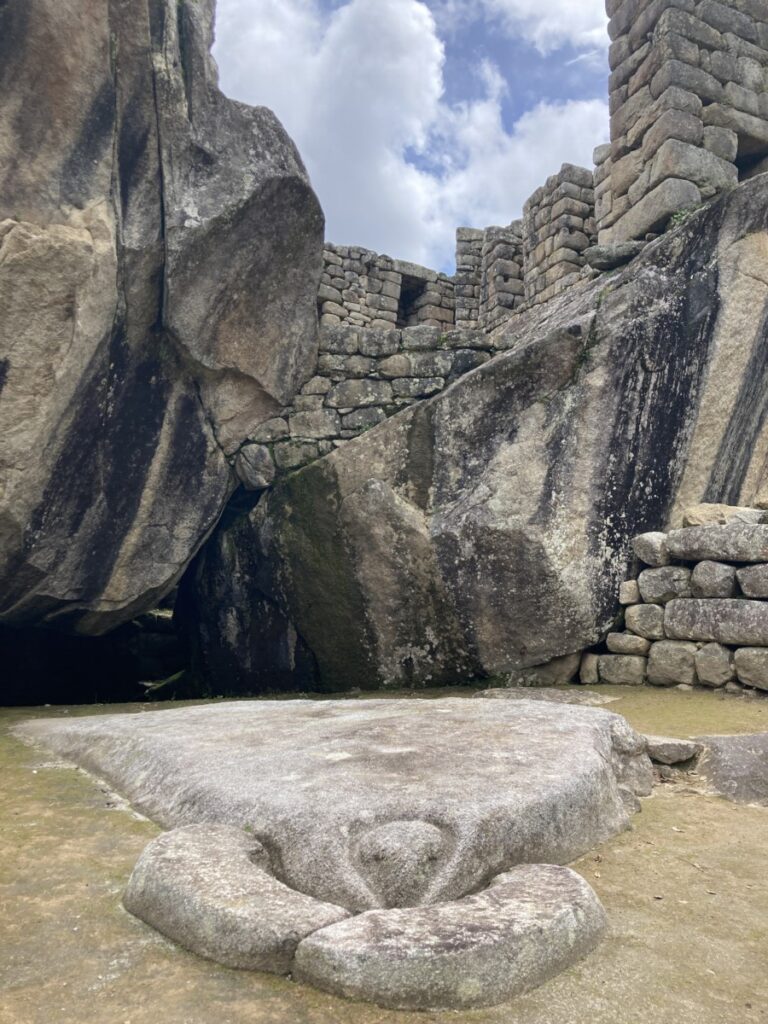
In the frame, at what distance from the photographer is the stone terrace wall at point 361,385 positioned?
323 inches

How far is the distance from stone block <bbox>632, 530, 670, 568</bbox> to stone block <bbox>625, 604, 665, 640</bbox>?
39cm

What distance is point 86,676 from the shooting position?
10672 mm

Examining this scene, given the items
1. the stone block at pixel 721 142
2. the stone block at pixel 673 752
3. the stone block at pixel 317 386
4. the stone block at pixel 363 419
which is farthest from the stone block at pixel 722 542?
the stone block at pixel 721 142

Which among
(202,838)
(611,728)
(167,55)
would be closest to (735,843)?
(611,728)

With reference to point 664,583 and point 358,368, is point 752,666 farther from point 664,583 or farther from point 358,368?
point 358,368

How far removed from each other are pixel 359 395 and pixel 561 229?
13.8 feet

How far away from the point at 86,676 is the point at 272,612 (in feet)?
12.5

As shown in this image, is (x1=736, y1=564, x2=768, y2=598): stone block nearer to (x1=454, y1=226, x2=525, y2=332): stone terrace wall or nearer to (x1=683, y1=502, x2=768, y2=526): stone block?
(x1=683, y1=502, x2=768, y2=526): stone block

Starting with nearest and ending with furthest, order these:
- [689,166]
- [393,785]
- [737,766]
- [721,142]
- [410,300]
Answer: [393,785] → [737,766] → [689,166] → [721,142] → [410,300]

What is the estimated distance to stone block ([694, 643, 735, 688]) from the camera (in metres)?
A: 6.25

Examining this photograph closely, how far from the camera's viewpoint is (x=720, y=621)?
6.33m

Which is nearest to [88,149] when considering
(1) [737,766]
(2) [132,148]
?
(2) [132,148]

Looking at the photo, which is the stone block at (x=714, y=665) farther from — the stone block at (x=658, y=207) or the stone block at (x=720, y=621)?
the stone block at (x=658, y=207)

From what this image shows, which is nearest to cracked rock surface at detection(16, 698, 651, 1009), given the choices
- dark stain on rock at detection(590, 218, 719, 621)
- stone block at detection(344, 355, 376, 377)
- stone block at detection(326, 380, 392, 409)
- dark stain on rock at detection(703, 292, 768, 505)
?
dark stain on rock at detection(590, 218, 719, 621)
